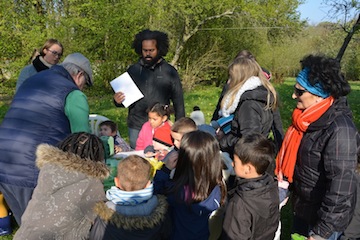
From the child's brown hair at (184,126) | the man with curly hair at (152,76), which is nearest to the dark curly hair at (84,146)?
the child's brown hair at (184,126)

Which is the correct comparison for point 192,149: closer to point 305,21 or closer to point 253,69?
point 253,69

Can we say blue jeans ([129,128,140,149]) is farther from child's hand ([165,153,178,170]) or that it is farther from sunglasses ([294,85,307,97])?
sunglasses ([294,85,307,97])

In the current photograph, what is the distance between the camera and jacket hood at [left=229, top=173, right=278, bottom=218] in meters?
2.53

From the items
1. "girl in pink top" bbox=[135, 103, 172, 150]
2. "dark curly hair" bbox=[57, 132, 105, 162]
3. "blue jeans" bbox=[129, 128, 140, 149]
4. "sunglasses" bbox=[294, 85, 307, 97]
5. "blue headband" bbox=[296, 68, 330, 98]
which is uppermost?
"blue headband" bbox=[296, 68, 330, 98]

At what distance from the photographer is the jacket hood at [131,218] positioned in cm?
225

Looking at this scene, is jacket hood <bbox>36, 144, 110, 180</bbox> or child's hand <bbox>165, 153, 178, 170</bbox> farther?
child's hand <bbox>165, 153, 178, 170</bbox>

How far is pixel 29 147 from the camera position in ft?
8.96

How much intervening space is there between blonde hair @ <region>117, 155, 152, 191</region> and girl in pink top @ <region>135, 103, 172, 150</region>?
1587 millimetres

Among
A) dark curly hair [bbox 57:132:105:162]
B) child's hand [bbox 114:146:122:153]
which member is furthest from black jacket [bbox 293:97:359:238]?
child's hand [bbox 114:146:122:153]

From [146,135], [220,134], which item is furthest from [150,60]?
[220,134]

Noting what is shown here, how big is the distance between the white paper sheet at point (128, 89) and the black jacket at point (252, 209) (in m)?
1.85

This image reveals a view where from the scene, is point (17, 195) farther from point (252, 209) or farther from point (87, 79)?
point (252, 209)

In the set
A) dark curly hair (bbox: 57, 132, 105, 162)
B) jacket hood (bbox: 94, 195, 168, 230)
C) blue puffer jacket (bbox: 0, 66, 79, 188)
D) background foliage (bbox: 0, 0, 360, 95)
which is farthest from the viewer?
background foliage (bbox: 0, 0, 360, 95)

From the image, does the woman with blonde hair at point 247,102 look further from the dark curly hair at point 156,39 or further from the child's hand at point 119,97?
the child's hand at point 119,97
